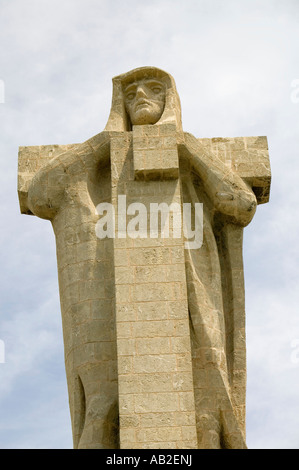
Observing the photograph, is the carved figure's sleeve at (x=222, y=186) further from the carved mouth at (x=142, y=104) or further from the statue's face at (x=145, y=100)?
the carved mouth at (x=142, y=104)

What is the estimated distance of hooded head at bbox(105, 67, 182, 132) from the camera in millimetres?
17938

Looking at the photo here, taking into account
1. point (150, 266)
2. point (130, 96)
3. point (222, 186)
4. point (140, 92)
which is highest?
point (130, 96)

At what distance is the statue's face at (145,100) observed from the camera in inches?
707

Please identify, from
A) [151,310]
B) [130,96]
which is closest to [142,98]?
[130,96]

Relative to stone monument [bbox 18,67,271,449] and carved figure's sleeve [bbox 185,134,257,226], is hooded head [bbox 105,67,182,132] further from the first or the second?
carved figure's sleeve [bbox 185,134,257,226]

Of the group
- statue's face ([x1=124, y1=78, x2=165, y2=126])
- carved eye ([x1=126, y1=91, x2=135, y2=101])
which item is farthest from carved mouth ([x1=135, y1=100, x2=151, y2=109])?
carved eye ([x1=126, y1=91, x2=135, y2=101])

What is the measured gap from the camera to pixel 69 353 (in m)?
16.7

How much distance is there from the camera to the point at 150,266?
16297 mm

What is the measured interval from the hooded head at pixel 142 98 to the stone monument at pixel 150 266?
0.07 feet

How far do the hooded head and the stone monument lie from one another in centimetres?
2

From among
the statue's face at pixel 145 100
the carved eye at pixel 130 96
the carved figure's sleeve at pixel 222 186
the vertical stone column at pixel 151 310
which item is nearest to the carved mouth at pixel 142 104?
the statue's face at pixel 145 100

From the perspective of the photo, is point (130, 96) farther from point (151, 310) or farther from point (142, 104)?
point (151, 310)

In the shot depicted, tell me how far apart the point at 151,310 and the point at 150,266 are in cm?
62
